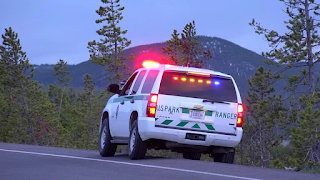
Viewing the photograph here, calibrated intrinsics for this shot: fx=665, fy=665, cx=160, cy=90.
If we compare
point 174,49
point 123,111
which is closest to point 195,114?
point 123,111

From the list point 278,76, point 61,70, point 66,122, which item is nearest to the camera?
point 278,76

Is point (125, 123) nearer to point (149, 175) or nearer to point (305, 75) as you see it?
point (149, 175)

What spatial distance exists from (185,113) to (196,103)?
30 cm

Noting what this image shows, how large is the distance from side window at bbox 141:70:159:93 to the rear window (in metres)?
0.30

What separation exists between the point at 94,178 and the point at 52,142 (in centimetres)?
7314

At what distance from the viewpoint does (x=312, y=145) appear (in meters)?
44.0

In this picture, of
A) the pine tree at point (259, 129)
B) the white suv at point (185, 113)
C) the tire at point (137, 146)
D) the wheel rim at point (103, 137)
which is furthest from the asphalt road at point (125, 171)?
the pine tree at point (259, 129)

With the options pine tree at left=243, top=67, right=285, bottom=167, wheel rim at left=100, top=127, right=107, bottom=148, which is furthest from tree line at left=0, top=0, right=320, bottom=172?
wheel rim at left=100, top=127, right=107, bottom=148

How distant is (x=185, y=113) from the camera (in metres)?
13.0

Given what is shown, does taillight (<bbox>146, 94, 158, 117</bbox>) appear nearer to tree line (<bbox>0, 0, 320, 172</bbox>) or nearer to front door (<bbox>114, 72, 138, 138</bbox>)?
front door (<bbox>114, 72, 138, 138</bbox>)

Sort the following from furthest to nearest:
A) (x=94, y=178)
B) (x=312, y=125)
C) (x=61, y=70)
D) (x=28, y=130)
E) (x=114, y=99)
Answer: (x=61, y=70) → (x=28, y=130) → (x=312, y=125) → (x=114, y=99) → (x=94, y=178)

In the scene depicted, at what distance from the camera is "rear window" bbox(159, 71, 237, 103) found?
13133 millimetres

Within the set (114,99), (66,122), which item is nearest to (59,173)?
(114,99)

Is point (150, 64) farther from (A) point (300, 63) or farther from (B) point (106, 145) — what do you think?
(A) point (300, 63)
